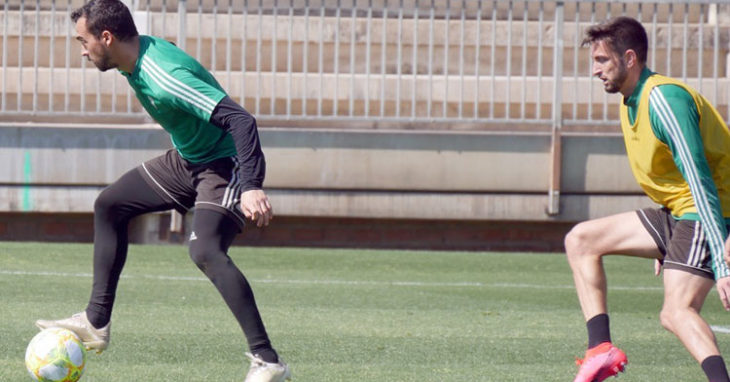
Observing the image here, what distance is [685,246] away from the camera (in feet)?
17.1

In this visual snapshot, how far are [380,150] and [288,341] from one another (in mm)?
5792

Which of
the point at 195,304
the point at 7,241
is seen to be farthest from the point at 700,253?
the point at 7,241

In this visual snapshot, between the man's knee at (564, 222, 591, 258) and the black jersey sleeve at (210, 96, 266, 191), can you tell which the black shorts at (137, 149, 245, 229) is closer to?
the black jersey sleeve at (210, 96, 266, 191)

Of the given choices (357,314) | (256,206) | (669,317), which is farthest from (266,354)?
(357,314)

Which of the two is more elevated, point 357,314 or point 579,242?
point 579,242

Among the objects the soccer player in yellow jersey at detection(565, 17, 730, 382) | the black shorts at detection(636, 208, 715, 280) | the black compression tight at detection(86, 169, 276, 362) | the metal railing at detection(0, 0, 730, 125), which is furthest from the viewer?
the metal railing at detection(0, 0, 730, 125)

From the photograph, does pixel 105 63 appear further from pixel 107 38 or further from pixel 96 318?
pixel 96 318

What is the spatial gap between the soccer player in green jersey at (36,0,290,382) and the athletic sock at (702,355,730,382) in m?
1.75

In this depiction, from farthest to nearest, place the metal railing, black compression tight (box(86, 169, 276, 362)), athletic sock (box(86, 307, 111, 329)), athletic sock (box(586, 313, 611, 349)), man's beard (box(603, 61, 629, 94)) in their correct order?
the metal railing
athletic sock (box(86, 307, 111, 329))
black compression tight (box(86, 169, 276, 362))
athletic sock (box(586, 313, 611, 349))
man's beard (box(603, 61, 629, 94))

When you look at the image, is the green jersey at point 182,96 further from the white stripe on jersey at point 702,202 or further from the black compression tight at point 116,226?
the white stripe on jersey at point 702,202

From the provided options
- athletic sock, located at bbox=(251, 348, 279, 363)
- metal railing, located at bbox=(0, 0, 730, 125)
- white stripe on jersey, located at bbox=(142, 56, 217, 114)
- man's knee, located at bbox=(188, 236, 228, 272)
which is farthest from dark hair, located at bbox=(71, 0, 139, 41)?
metal railing, located at bbox=(0, 0, 730, 125)

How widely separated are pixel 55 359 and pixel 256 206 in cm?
Answer: 110

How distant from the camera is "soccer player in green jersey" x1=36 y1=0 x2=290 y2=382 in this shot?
5383mm

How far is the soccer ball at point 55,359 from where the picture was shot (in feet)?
17.8
